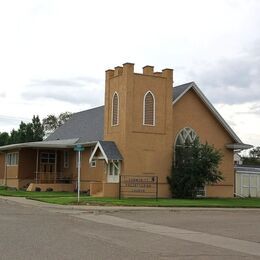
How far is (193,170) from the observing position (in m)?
37.0

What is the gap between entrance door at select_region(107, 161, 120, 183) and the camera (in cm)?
3762

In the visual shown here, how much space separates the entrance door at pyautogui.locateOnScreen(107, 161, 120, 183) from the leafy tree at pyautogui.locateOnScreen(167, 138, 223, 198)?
371cm

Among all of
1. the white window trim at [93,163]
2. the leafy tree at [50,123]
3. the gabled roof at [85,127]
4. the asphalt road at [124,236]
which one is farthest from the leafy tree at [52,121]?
the asphalt road at [124,236]

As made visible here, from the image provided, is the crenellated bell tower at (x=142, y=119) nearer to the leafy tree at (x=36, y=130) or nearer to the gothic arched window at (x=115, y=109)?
the gothic arched window at (x=115, y=109)

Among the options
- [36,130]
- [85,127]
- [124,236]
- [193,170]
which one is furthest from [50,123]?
[124,236]

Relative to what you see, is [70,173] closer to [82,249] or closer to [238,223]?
[238,223]

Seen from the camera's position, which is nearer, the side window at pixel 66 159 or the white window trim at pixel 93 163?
the white window trim at pixel 93 163

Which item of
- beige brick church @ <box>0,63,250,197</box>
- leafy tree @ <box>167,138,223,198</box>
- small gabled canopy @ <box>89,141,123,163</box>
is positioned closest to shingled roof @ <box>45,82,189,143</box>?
beige brick church @ <box>0,63,250,197</box>

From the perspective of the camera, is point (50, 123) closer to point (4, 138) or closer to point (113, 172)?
point (4, 138)

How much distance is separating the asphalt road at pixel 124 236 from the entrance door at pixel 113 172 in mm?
12738

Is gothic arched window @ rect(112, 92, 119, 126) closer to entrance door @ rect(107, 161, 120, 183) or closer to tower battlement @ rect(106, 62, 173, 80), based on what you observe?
tower battlement @ rect(106, 62, 173, 80)

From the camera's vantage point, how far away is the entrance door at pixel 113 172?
1481 inches

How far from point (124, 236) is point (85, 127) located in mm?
34444

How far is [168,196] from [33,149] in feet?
51.9
